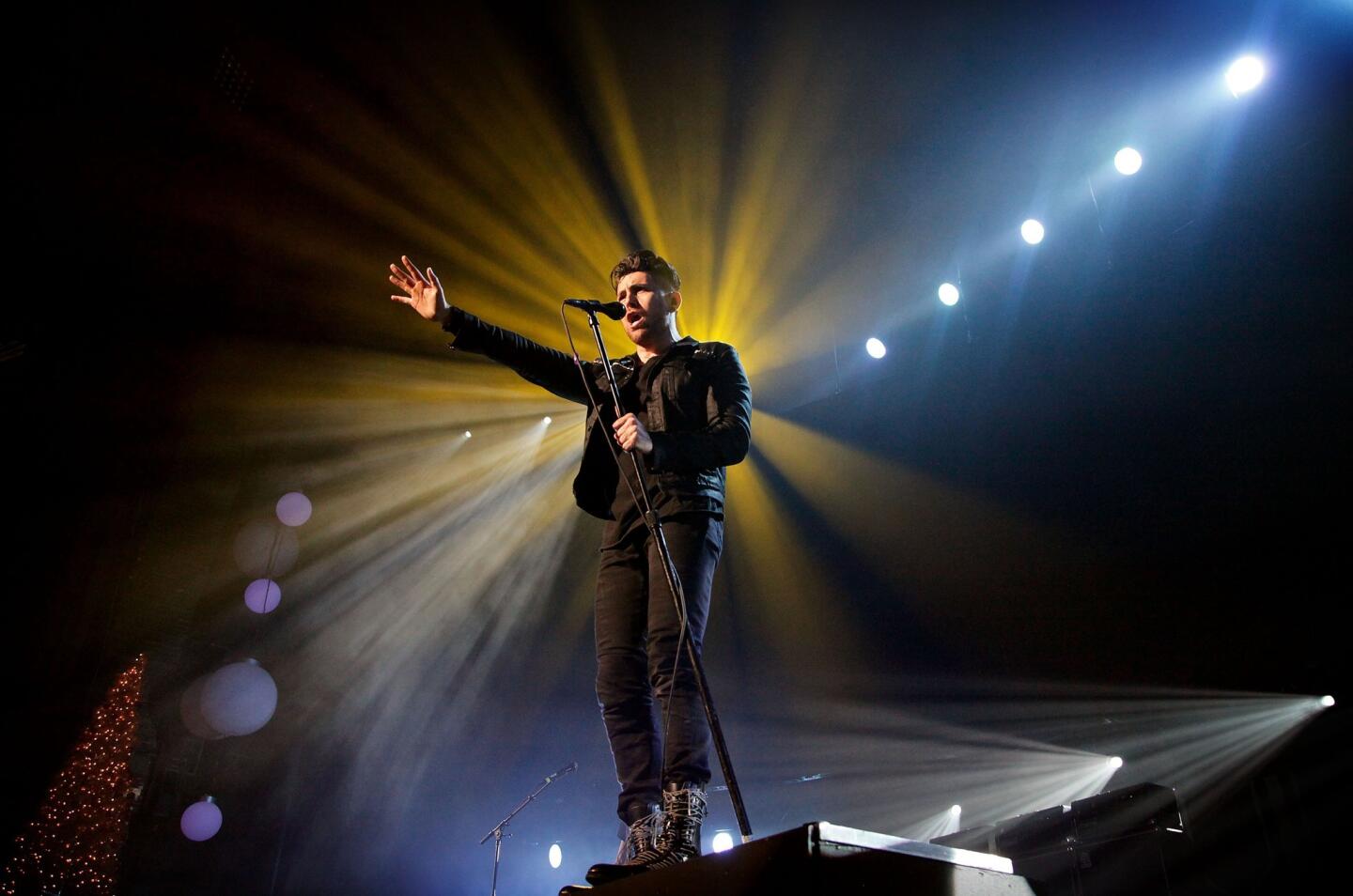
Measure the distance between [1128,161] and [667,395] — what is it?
355cm

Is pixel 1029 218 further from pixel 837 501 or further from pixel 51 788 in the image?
pixel 51 788

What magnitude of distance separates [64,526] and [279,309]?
6.54 ft

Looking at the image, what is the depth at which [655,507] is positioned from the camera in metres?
2.00

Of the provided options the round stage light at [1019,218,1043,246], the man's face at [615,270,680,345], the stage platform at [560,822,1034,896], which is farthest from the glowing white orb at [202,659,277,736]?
the round stage light at [1019,218,1043,246]

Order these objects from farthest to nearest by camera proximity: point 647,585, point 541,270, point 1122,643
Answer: point 1122,643 → point 541,270 → point 647,585

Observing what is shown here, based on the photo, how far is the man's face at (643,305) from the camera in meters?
2.25

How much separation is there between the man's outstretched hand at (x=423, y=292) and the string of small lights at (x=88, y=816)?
4.79 meters

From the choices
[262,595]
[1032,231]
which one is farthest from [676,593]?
[262,595]

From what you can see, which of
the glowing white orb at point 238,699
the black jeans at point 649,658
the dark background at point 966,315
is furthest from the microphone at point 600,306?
the glowing white orb at point 238,699

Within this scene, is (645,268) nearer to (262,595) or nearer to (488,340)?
(488,340)

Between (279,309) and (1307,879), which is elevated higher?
(279,309)

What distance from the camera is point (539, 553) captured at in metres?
7.76

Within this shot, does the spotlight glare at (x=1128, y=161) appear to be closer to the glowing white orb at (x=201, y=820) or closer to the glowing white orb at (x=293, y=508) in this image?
the glowing white orb at (x=293, y=508)

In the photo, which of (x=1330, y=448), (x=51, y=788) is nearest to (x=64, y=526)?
(x=51, y=788)
